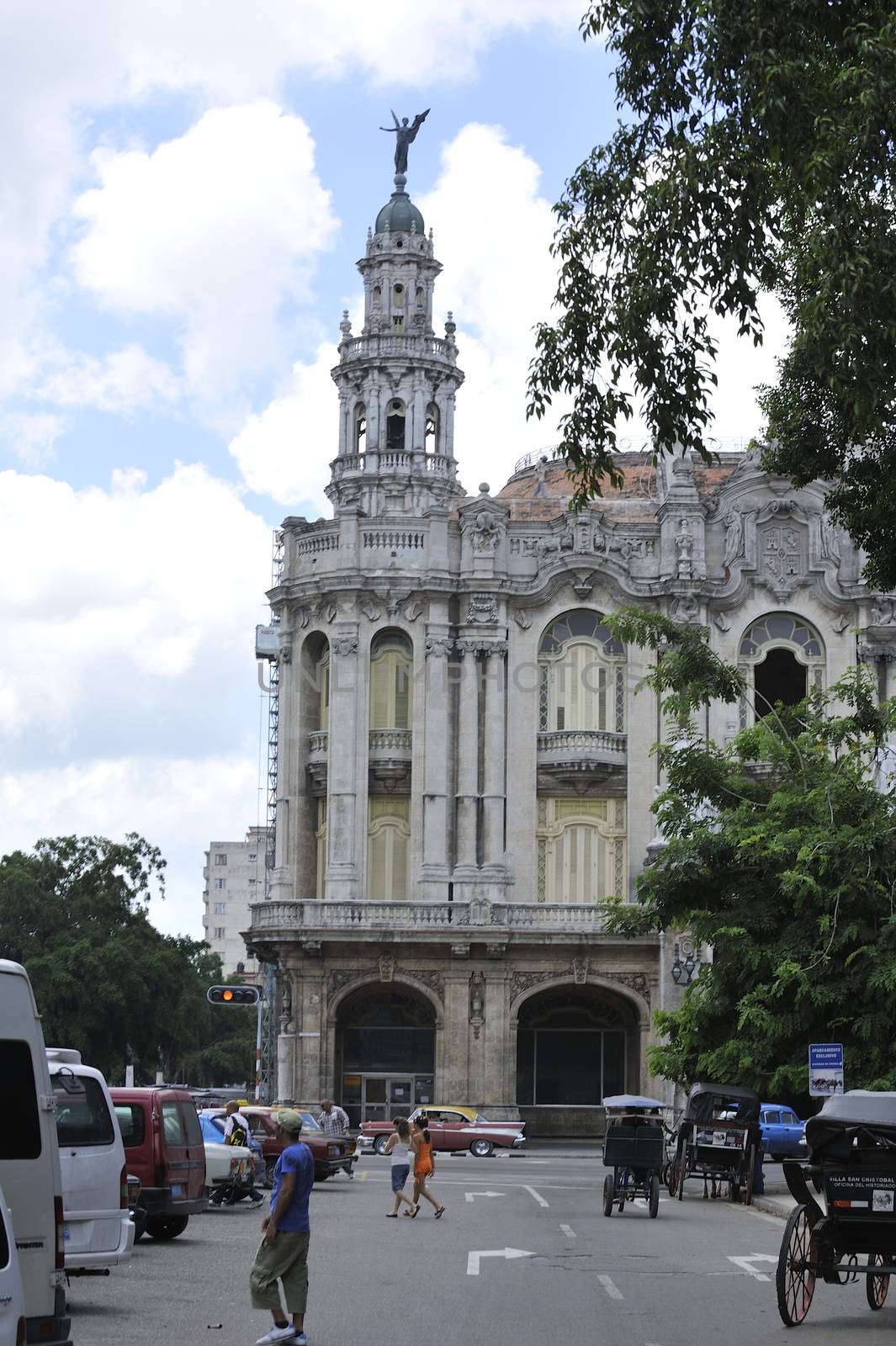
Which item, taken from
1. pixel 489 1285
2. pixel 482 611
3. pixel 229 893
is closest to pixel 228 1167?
pixel 489 1285

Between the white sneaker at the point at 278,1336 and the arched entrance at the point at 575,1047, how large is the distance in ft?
154

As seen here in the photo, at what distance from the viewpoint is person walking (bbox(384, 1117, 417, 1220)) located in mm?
28859

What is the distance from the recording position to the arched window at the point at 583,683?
2494 inches

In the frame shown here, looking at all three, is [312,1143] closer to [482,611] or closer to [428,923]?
[428,923]

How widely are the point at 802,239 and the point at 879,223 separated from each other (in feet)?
11.5

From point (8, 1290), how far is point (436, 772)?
52513mm

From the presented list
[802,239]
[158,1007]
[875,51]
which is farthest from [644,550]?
[875,51]

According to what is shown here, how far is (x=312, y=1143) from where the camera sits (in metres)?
35.1

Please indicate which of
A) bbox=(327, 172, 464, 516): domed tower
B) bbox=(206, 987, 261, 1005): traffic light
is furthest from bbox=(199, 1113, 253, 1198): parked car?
bbox=(327, 172, 464, 516): domed tower

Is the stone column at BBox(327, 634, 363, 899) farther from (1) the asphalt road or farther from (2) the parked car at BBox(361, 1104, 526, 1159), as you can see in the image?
(1) the asphalt road

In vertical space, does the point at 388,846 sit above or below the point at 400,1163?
→ above

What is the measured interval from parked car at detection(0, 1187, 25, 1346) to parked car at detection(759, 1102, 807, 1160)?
3896 cm

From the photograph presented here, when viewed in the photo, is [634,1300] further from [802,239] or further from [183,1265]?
[802,239]

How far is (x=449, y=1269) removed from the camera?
21.2m
